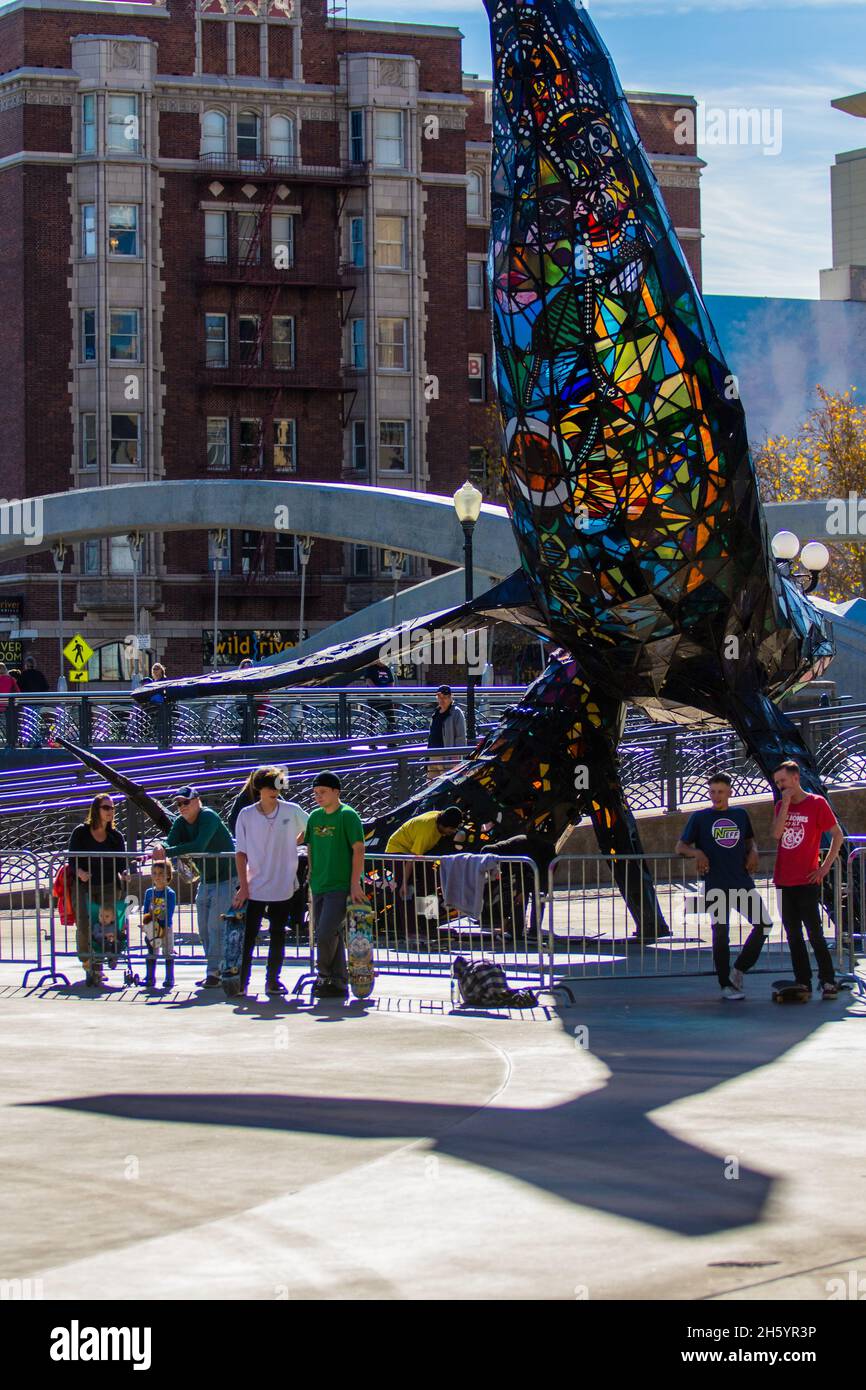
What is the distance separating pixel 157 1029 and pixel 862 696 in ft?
67.1

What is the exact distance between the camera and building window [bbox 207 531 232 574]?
2323 inches

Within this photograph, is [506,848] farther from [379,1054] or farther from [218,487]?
[218,487]

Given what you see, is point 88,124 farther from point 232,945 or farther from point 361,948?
point 361,948

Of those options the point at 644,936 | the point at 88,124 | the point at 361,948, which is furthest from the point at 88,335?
the point at 361,948

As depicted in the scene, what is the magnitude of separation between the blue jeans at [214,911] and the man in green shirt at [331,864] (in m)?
1.21

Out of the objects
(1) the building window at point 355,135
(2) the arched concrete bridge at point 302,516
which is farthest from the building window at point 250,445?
(2) the arched concrete bridge at point 302,516

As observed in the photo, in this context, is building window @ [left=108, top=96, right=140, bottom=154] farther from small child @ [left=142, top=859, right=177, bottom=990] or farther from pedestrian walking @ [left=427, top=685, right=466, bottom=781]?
small child @ [left=142, top=859, right=177, bottom=990]

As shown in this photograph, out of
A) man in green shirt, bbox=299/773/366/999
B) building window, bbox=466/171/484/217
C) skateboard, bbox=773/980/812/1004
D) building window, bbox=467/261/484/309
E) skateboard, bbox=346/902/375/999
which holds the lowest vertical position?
skateboard, bbox=773/980/812/1004

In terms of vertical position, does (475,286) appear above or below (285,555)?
above

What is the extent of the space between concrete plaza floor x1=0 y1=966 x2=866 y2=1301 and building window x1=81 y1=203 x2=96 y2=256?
4966cm

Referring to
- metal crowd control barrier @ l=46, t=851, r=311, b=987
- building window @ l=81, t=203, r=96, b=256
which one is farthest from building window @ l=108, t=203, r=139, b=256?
metal crowd control barrier @ l=46, t=851, r=311, b=987

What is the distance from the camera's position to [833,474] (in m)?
54.4

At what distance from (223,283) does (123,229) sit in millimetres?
3477
